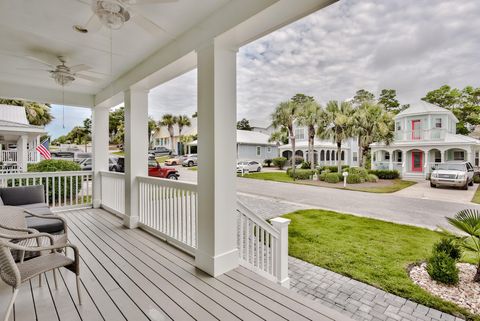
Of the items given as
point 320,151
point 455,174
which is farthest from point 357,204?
point 320,151

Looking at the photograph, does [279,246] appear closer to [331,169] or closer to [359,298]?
[359,298]

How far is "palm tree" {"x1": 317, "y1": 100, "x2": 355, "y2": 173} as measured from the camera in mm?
13320

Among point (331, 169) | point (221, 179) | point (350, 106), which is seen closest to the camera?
point (221, 179)

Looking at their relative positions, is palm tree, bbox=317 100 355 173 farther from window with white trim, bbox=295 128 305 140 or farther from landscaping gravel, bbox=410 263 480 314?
landscaping gravel, bbox=410 263 480 314

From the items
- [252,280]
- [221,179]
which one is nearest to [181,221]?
[221,179]

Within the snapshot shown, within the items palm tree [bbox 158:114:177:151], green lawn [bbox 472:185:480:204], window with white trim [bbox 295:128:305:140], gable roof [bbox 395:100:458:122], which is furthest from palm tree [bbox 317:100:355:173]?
palm tree [bbox 158:114:177:151]

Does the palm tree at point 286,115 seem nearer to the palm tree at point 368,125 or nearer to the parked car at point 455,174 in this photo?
the palm tree at point 368,125

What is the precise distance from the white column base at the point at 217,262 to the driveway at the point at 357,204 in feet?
7.24

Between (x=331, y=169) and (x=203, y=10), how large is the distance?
14823 millimetres

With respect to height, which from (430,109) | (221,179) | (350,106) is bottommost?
(221,179)

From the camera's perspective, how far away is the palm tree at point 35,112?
15562 mm

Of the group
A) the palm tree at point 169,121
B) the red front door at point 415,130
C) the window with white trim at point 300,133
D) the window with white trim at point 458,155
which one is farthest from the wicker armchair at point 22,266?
the palm tree at point 169,121

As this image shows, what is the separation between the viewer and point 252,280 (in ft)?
7.59

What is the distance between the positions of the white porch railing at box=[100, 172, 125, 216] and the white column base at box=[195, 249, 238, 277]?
2981 millimetres
